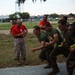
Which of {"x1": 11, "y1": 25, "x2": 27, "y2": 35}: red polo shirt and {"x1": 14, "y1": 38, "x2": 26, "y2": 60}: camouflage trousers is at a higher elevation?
{"x1": 11, "y1": 25, "x2": 27, "y2": 35}: red polo shirt

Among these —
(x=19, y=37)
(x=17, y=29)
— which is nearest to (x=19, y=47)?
(x=19, y=37)

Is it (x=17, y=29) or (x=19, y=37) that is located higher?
(x=17, y=29)

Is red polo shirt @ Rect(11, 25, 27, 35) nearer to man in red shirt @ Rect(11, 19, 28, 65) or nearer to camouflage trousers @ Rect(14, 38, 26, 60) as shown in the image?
man in red shirt @ Rect(11, 19, 28, 65)

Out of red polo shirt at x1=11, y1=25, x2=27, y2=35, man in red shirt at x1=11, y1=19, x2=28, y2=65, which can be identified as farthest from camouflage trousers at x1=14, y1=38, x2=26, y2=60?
red polo shirt at x1=11, y1=25, x2=27, y2=35

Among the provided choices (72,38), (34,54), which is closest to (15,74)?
(72,38)

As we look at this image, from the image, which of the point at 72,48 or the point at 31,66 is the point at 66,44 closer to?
the point at 72,48

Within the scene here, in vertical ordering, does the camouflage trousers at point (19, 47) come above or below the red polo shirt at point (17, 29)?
below

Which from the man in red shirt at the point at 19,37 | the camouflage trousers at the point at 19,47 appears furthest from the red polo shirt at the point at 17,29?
the camouflage trousers at the point at 19,47

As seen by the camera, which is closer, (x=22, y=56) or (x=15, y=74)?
(x=15, y=74)

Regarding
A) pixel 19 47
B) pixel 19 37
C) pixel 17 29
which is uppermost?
pixel 17 29

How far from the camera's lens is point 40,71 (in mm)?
8773

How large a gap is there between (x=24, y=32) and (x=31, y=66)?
1.35 m

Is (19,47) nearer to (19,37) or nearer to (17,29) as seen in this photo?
(19,37)

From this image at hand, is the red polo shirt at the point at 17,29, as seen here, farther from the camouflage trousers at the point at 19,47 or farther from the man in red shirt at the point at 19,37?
the camouflage trousers at the point at 19,47
